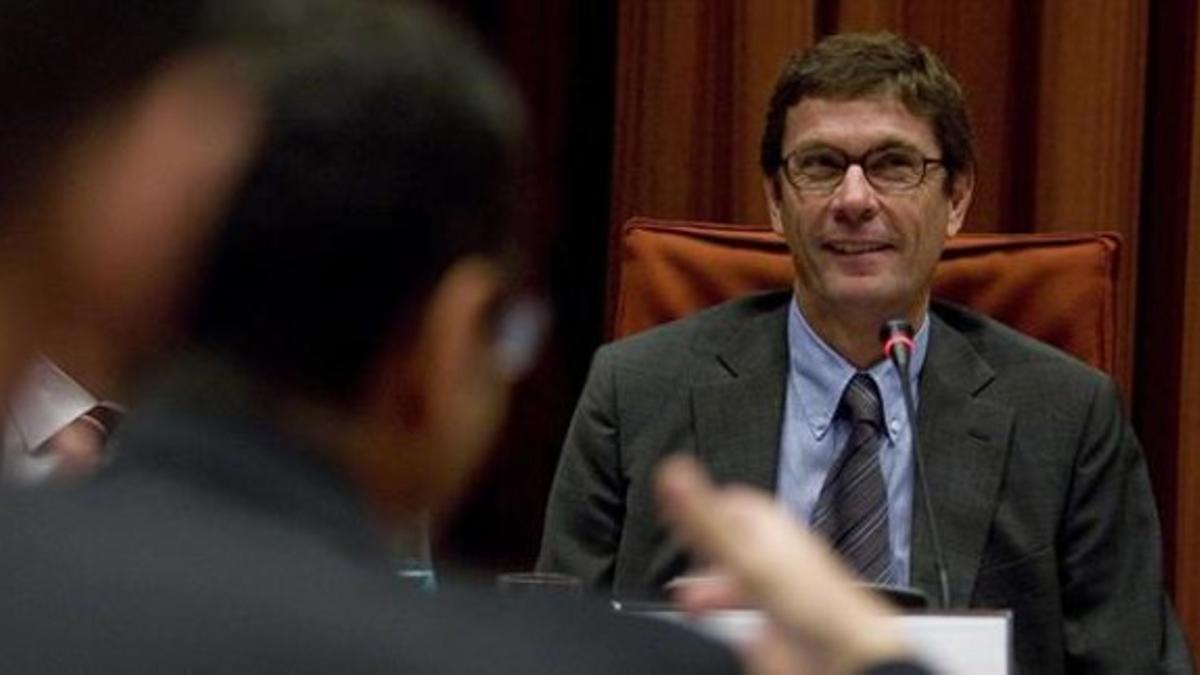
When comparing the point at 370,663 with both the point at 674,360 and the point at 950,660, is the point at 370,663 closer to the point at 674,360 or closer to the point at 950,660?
the point at 950,660

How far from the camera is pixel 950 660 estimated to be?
189 centimetres

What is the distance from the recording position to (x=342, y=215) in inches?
38.6

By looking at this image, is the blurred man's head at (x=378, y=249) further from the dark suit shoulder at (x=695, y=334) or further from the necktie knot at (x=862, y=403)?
the dark suit shoulder at (x=695, y=334)

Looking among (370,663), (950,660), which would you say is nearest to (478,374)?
(370,663)

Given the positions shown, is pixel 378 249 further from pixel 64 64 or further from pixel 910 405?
pixel 910 405

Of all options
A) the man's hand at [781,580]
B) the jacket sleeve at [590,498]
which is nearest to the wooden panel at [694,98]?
the jacket sleeve at [590,498]

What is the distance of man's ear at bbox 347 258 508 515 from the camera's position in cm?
99

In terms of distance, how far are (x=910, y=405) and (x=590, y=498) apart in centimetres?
48

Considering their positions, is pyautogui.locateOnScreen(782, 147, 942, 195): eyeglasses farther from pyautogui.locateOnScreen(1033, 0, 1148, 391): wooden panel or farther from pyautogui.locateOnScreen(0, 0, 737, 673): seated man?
pyautogui.locateOnScreen(0, 0, 737, 673): seated man

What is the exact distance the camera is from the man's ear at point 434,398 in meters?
0.99

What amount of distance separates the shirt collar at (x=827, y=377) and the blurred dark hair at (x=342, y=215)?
6.21 ft

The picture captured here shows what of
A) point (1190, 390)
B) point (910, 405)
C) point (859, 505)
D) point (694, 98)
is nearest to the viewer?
point (910, 405)

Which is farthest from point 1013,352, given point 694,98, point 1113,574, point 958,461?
point 694,98

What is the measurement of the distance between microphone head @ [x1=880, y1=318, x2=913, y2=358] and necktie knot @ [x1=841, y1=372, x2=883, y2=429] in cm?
16
